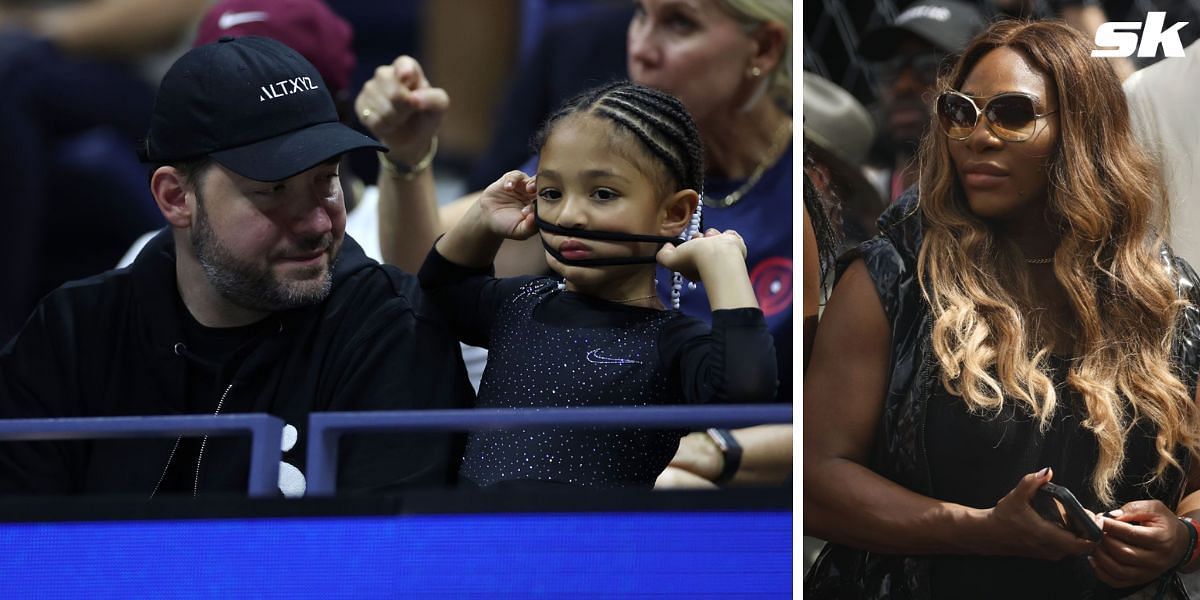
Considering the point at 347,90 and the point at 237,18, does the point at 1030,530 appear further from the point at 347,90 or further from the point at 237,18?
the point at 237,18

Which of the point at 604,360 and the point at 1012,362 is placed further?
the point at 1012,362

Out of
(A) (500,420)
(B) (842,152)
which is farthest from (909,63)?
(A) (500,420)

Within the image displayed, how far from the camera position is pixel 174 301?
294 centimetres

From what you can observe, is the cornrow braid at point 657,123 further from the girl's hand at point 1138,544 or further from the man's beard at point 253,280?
the girl's hand at point 1138,544

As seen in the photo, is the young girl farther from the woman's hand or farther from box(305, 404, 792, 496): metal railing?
the woman's hand

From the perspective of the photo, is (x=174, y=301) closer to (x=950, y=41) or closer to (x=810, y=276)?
(x=810, y=276)

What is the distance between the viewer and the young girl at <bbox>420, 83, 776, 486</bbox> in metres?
2.73

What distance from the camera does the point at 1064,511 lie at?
282cm

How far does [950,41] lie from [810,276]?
50cm

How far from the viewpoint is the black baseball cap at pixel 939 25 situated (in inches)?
117

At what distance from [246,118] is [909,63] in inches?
48.3

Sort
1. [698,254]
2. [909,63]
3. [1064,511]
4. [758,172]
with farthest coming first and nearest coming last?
[758,172], [909,63], [1064,511], [698,254]

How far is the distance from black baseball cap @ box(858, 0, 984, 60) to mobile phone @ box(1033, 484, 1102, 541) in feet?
2.68

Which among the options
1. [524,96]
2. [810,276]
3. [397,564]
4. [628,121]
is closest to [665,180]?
[628,121]
